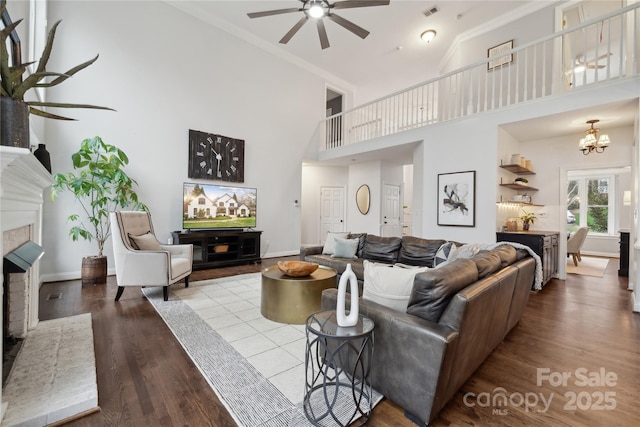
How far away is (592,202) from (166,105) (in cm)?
1105

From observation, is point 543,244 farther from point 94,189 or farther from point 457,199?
point 94,189

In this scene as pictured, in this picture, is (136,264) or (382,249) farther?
(382,249)

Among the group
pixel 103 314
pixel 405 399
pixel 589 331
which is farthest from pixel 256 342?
pixel 589 331

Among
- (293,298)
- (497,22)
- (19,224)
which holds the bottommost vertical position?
(293,298)

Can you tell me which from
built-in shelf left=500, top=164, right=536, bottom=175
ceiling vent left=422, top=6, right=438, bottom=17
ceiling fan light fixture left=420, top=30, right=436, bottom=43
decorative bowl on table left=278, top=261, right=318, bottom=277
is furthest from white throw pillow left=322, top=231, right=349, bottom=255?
ceiling fan light fixture left=420, top=30, right=436, bottom=43

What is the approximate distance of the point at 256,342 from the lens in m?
2.39

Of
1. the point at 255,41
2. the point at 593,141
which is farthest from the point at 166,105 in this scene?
the point at 593,141

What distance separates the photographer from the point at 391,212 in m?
7.78

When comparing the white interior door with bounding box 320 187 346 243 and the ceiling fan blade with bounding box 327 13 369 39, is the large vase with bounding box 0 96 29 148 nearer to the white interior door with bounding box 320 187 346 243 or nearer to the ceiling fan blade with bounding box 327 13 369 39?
the ceiling fan blade with bounding box 327 13 369 39

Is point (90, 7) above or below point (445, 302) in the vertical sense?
above

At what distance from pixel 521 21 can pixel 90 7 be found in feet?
24.8

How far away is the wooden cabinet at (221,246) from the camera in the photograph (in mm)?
5066

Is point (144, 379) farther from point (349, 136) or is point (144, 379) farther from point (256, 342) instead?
point (349, 136)

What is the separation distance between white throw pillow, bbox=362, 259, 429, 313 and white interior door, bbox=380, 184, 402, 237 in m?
5.80
